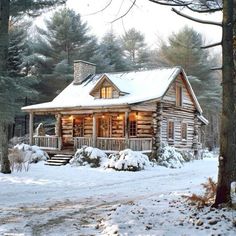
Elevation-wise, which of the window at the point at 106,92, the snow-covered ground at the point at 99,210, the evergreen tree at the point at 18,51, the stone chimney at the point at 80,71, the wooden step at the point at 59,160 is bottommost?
the snow-covered ground at the point at 99,210

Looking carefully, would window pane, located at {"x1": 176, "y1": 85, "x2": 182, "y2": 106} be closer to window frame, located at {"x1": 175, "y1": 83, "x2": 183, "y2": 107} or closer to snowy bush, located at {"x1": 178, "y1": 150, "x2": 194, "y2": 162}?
window frame, located at {"x1": 175, "y1": 83, "x2": 183, "y2": 107}

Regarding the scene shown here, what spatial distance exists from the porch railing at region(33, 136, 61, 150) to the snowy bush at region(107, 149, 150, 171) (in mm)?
6254

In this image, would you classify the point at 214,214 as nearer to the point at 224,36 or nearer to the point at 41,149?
the point at 224,36

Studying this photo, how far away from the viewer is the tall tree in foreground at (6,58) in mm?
15250

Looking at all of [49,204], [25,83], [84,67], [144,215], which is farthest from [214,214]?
[84,67]

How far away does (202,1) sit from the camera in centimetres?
1005

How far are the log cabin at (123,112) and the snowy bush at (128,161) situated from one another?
1.74 meters

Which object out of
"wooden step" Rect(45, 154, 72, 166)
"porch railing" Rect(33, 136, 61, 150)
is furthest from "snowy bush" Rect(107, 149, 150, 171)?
"porch railing" Rect(33, 136, 61, 150)

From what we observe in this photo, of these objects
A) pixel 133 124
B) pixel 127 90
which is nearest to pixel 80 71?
pixel 127 90

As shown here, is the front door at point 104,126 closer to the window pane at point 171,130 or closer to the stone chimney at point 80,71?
the window pane at point 171,130

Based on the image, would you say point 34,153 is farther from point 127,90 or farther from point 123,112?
point 127,90

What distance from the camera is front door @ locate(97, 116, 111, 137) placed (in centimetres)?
2856

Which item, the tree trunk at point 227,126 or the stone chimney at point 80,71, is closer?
the tree trunk at point 227,126

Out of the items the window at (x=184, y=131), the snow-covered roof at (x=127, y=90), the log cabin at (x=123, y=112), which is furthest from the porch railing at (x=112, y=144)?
the window at (x=184, y=131)
